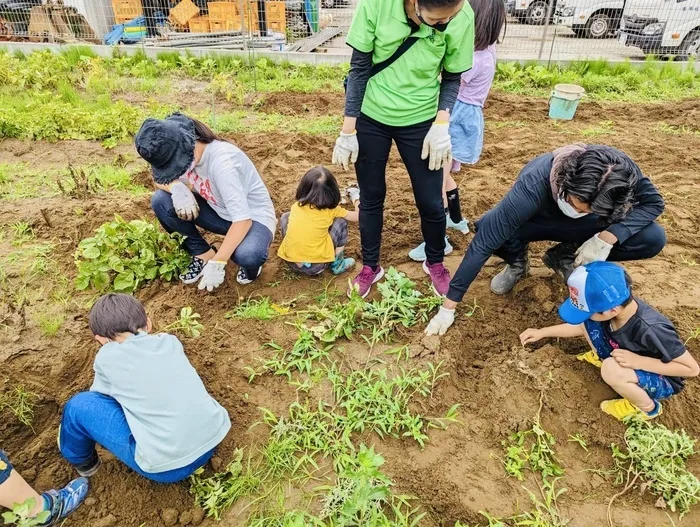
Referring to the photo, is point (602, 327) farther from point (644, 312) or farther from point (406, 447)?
point (406, 447)

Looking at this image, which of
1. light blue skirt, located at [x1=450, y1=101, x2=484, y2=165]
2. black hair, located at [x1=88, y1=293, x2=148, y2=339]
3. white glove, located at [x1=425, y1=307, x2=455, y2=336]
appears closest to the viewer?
black hair, located at [x1=88, y1=293, x2=148, y2=339]

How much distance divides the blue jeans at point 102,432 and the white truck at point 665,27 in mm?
9390

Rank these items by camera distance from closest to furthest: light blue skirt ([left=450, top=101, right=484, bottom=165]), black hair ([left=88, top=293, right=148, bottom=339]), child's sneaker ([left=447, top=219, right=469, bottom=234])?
black hair ([left=88, top=293, right=148, bottom=339]), light blue skirt ([left=450, top=101, right=484, bottom=165]), child's sneaker ([left=447, top=219, right=469, bottom=234])

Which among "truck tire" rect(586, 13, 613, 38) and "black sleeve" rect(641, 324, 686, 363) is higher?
"truck tire" rect(586, 13, 613, 38)

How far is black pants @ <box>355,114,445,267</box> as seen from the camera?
2615mm

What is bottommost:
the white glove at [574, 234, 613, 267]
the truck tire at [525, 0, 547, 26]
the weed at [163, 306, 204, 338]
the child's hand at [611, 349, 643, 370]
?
the weed at [163, 306, 204, 338]

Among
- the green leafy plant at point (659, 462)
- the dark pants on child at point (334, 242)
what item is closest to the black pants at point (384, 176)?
the dark pants on child at point (334, 242)

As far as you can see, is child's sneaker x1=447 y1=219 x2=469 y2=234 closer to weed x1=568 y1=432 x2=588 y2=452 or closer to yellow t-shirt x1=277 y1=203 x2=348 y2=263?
yellow t-shirt x1=277 y1=203 x2=348 y2=263

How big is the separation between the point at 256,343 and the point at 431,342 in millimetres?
932

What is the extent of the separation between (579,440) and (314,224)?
1.78m

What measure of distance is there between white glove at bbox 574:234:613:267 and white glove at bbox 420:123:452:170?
2.81 feet

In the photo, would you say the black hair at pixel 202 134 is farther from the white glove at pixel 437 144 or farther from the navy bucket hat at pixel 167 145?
the white glove at pixel 437 144

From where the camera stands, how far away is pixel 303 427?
7.61 ft

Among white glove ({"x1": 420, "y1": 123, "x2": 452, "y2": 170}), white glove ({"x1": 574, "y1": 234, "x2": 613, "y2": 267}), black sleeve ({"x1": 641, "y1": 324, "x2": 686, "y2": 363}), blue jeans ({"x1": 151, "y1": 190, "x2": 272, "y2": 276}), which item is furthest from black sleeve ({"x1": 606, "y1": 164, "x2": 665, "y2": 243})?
blue jeans ({"x1": 151, "y1": 190, "x2": 272, "y2": 276})
